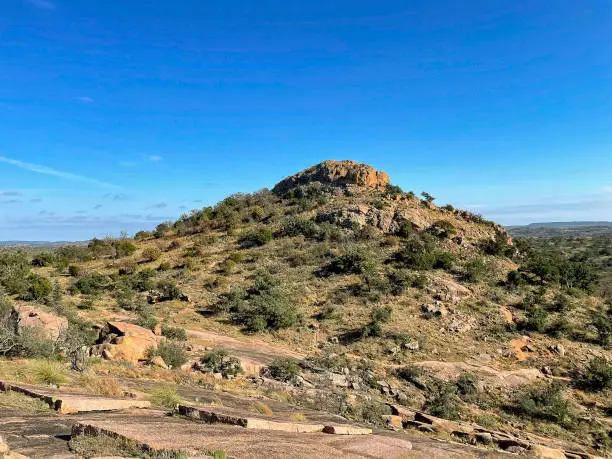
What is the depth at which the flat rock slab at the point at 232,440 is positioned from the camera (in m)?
6.21

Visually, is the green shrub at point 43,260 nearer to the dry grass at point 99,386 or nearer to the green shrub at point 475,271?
the dry grass at point 99,386

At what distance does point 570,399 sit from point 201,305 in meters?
22.5

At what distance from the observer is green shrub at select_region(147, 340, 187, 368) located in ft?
56.8

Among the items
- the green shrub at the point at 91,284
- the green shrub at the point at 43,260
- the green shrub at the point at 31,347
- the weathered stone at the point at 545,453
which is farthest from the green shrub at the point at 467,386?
the green shrub at the point at 43,260

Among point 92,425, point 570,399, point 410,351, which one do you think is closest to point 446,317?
point 410,351

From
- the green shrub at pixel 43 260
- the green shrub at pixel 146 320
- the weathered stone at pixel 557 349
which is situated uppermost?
the green shrub at pixel 43 260

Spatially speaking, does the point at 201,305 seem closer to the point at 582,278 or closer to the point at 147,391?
the point at 147,391

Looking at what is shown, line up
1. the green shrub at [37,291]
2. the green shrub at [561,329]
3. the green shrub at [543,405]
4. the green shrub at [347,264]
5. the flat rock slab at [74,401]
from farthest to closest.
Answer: the green shrub at [347,264] → the green shrub at [37,291] → the green shrub at [561,329] → the green shrub at [543,405] → the flat rock slab at [74,401]

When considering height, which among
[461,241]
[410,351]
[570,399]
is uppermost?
[461,241]

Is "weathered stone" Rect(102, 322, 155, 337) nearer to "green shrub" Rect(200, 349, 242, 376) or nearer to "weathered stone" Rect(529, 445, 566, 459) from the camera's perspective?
"green shrub" Rect(200, 349, 242, 376)

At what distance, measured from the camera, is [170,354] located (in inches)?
691

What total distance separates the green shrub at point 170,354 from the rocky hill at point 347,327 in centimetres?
8

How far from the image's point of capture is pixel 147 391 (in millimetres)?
11062

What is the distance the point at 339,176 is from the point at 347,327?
3449cm
